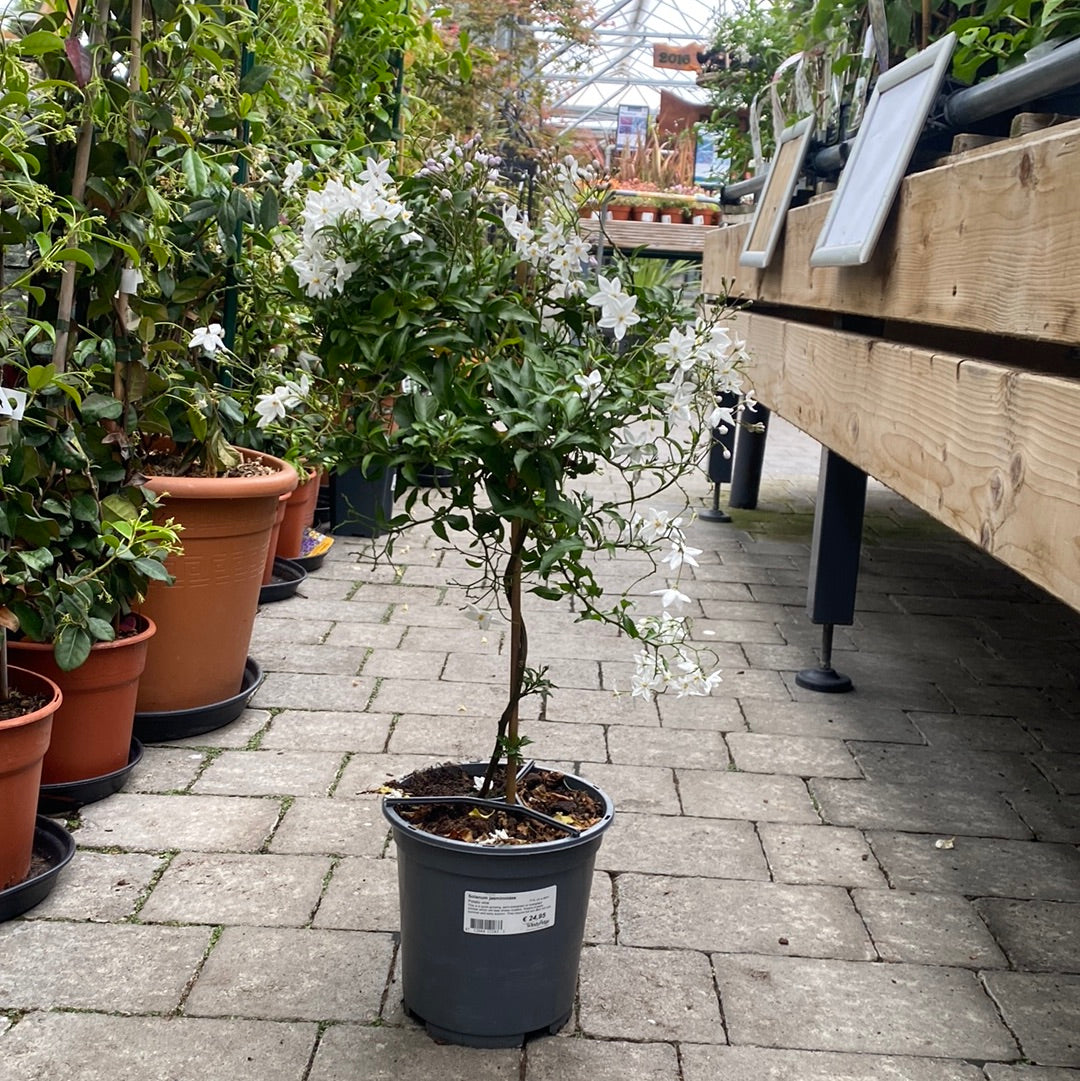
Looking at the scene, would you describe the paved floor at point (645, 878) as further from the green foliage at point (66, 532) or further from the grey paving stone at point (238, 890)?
the green foliage at point (66, 532)

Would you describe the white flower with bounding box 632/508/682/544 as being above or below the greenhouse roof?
below

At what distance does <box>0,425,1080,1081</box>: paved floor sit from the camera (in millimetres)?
1832

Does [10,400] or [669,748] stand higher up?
[10,400]

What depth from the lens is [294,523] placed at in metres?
4.30

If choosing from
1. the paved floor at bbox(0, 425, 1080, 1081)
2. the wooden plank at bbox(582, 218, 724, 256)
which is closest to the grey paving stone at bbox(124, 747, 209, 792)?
the paved floor at bbox(0, 425, 1080, 1081)

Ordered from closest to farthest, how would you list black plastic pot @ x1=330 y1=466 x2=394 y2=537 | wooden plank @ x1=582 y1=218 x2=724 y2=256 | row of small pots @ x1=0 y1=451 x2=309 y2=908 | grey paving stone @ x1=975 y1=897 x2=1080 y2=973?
1. grey paving stone @ x1=975 y1=897 x2=1080 y2=973
2. row of small pots @ x1=0 y1=451 x2=309 y2=908
3. black plastic pot @ x1=330 y1=466 x2=394 y2=537
4. wooden plank @ x1=582 y1=218 x2=724 y2=256

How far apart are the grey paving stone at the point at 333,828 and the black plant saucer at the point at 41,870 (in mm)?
386

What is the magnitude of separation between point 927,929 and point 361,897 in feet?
3.38

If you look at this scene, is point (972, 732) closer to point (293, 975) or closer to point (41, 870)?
point (293, 975)

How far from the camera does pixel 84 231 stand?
2307 mm

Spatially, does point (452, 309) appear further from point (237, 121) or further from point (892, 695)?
point (892, 695)

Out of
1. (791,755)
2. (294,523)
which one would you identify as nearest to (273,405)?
(791,755)

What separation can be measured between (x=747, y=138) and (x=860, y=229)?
13.4ft

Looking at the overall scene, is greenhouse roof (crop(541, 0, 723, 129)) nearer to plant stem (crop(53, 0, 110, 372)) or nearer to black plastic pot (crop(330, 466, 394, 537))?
black plastic pot (crop(330, 466, 394, 537))
